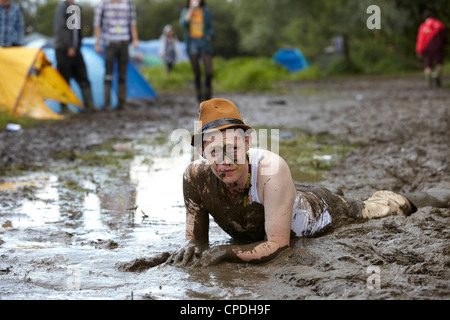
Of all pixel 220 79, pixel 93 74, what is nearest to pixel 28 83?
pixel 93 74

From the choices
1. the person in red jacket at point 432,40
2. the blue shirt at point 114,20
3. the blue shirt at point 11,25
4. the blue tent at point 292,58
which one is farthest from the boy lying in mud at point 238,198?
the blue tent at point 292,58

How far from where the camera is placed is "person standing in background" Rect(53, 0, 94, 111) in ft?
31.8

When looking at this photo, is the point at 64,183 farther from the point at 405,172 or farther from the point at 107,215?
the point at 405,172

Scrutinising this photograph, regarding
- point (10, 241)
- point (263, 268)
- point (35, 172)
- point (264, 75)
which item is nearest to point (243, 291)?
point (263, 268)

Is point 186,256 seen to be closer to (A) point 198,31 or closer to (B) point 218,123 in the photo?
(B) point 218,123

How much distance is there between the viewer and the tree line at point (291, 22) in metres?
17.1

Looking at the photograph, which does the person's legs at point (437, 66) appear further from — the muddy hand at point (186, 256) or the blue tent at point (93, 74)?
the muddy hand at point (186, 256)

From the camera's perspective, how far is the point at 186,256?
3.15 metres

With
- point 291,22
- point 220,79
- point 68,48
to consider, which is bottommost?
point 220,79

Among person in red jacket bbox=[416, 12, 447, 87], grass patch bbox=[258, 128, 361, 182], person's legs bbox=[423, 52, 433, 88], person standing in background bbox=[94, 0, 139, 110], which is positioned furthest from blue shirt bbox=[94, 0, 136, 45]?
person's legs bbox=[423, 52, 433, 88]

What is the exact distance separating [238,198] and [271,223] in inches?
9.7

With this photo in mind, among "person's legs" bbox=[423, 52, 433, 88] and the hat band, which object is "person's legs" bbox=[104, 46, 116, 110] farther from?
"person's legs" bbox=[423, 52, 433, 88]

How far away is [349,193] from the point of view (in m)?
4.70

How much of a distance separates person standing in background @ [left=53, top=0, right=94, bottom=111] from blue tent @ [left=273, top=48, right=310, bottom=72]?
23.2 meters
